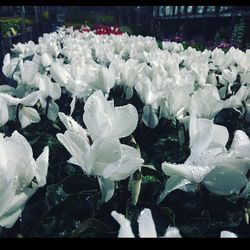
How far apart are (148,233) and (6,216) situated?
365 millimetres

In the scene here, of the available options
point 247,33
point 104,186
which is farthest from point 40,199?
point 247,33

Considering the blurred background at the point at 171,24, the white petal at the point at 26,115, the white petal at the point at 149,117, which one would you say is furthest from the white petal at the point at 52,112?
the blurred background at the point at 171,24

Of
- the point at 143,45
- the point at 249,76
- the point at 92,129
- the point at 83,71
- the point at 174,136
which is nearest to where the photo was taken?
the point at 92,129

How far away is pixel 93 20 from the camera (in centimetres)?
3272

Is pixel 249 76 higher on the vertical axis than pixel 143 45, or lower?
higher

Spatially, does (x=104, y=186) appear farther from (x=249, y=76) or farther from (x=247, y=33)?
(x=247, y=33)

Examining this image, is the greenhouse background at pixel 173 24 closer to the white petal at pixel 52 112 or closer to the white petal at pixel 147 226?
the white petal at pixel 52 112

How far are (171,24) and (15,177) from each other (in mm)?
27059

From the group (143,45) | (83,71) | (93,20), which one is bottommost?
(93,20)

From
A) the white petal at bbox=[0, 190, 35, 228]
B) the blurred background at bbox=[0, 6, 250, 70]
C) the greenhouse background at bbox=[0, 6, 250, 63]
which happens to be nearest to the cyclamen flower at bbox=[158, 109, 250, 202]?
the white petal at bbox=[0, 190, 35, 228]

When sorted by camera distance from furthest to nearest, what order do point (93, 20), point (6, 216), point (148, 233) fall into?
1. point (93, 20)
2. point (6, 216)
3. point (148, 233)

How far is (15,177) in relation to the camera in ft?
3.01

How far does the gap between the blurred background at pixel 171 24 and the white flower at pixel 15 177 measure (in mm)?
9495

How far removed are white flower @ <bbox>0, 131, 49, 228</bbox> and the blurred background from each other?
9.49 meters
